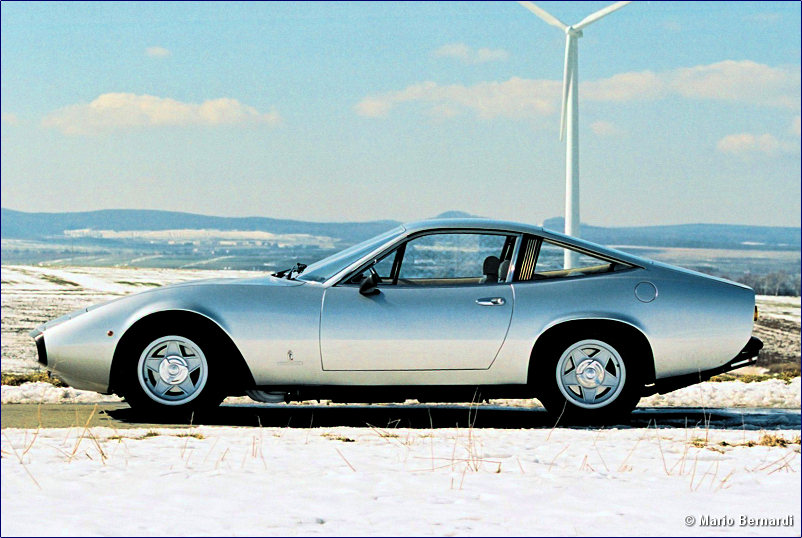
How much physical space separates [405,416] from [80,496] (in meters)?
3.58

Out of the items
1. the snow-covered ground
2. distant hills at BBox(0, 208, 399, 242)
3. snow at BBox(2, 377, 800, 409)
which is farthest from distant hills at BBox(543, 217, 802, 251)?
snow at BBox(2, 377, 800, 409)

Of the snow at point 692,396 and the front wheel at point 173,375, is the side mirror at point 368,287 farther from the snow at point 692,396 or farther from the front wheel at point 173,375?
the snow at point 692,396

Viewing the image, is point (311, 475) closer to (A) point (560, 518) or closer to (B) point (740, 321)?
(A) point (560, 518)

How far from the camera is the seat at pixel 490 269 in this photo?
Answer: 799 cm

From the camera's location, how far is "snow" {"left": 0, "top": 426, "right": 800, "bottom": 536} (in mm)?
4727

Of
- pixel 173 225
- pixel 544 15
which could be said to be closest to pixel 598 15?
pixel 544 15

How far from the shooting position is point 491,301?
7531 millimetres

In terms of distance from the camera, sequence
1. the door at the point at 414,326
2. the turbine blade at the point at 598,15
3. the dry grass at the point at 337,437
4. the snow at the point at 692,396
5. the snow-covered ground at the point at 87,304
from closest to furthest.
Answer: the dry grass at the point at 337,437, the door at the point at 414,326, the snow at the point at 692,396, the snow-covered ground at the point at 87,304, the turbine blade at the point at 598,15

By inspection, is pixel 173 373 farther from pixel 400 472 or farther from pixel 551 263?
pixel 551 263

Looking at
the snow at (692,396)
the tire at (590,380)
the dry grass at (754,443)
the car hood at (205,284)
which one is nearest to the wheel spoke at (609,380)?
the tire at (590,380)

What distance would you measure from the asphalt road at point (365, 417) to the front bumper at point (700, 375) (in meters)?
0.32

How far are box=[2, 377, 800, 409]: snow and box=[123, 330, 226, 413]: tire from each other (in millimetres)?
2015

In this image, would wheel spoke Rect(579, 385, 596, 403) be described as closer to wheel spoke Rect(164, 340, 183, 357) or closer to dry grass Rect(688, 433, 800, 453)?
dry grass Rect(688, 433, 800, 453)

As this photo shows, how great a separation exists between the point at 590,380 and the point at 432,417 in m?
1.38
